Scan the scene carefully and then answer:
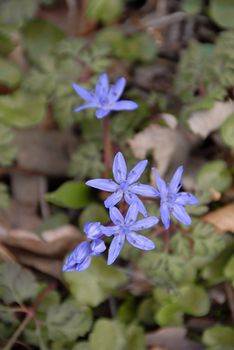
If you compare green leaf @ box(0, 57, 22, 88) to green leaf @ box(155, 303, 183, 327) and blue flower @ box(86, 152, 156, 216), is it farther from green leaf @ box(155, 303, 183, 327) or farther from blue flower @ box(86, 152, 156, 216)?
green leaf @ box(155, 303, 183, 327)

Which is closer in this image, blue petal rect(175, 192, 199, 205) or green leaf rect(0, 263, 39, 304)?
blue petal rect(175, 192, 199, 205)

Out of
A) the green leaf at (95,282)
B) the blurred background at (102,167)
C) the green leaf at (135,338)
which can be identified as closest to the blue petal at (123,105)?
the blurred background at (102,167)

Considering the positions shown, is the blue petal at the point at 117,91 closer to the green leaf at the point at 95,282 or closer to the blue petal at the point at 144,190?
the blue petal at the point at 144,190

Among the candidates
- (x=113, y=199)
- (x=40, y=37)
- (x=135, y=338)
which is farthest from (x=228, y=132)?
(x=40, y=37)

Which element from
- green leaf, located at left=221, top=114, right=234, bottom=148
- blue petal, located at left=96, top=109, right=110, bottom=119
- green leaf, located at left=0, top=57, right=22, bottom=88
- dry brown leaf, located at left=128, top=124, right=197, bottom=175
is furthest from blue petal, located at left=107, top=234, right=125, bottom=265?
green leaf, located at left=0, top=57, right=22, bottom=88

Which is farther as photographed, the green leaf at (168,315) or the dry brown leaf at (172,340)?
the dry brown leaf at (172,340)

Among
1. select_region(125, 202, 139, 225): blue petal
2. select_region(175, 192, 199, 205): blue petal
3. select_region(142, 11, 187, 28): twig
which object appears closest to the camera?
select_region(125, 202, 139, 225): blue petal
